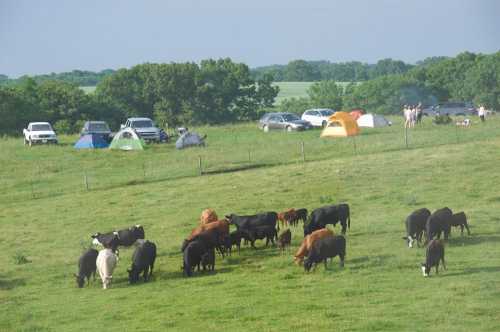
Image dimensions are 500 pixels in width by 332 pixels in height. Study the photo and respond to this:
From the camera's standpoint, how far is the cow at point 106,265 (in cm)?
1944

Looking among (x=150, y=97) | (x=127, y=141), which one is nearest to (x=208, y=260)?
(x=127, y=141)

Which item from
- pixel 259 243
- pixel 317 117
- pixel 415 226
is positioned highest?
pixel 317 117

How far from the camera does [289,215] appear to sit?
2458cm

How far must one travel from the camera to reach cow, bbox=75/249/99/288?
64.4ft

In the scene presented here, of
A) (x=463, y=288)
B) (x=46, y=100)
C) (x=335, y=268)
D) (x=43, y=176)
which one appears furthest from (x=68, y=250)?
(x=46, y=100)

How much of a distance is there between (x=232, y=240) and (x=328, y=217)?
9.50 ft

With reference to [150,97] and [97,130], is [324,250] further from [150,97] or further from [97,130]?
[150,97]

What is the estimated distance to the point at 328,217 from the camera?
23.1 m

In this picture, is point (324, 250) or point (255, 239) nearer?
point (324, 250)

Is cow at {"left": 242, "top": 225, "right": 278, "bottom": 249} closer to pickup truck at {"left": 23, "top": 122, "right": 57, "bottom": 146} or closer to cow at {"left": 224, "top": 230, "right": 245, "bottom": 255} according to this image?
cow at {"left": 224, "top": 230, "right": 245, "bottom": 255}

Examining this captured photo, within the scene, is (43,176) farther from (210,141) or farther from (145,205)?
(210,141)

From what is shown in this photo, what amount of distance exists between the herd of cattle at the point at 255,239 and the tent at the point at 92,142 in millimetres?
25185

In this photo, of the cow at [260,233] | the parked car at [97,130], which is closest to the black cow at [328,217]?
the cow at [260,233]

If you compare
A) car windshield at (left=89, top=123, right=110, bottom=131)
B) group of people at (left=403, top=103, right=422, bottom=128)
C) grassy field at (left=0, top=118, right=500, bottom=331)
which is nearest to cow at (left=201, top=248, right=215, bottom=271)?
grassy field at (left=0, top=118, right=500, bottom=331)
